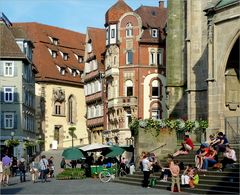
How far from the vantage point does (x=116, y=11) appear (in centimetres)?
7462

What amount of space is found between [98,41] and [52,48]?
38.2ft

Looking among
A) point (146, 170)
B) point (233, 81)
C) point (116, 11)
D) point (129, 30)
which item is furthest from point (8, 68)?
point (146, 170)

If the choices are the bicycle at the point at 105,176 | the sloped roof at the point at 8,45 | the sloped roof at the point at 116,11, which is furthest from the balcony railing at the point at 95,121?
the bicycle at the point at 105,176

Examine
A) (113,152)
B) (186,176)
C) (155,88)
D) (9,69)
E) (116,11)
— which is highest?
(116,11)

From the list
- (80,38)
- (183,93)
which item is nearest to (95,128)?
(80,38)

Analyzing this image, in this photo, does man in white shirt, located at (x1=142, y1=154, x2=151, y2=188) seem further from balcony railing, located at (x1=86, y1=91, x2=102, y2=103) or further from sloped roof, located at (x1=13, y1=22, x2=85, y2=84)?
sloped roof, located at (x1=13, y1=22, x2=85, y2=84)

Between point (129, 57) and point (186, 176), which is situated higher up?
point (129, 57)

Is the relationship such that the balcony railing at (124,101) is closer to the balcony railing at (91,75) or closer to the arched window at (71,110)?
the balcony railing at (91,75)

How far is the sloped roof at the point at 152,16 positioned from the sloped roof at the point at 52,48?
16298mm

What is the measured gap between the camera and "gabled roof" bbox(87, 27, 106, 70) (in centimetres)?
7944

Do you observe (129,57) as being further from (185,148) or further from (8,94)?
(185,148)

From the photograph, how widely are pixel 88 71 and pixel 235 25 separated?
51.6m

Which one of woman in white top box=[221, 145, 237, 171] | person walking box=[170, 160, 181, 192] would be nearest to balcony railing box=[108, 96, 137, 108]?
woman in white top box=[221, 145, 237, 171]

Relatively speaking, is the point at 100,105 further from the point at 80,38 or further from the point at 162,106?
the point at 80,38
